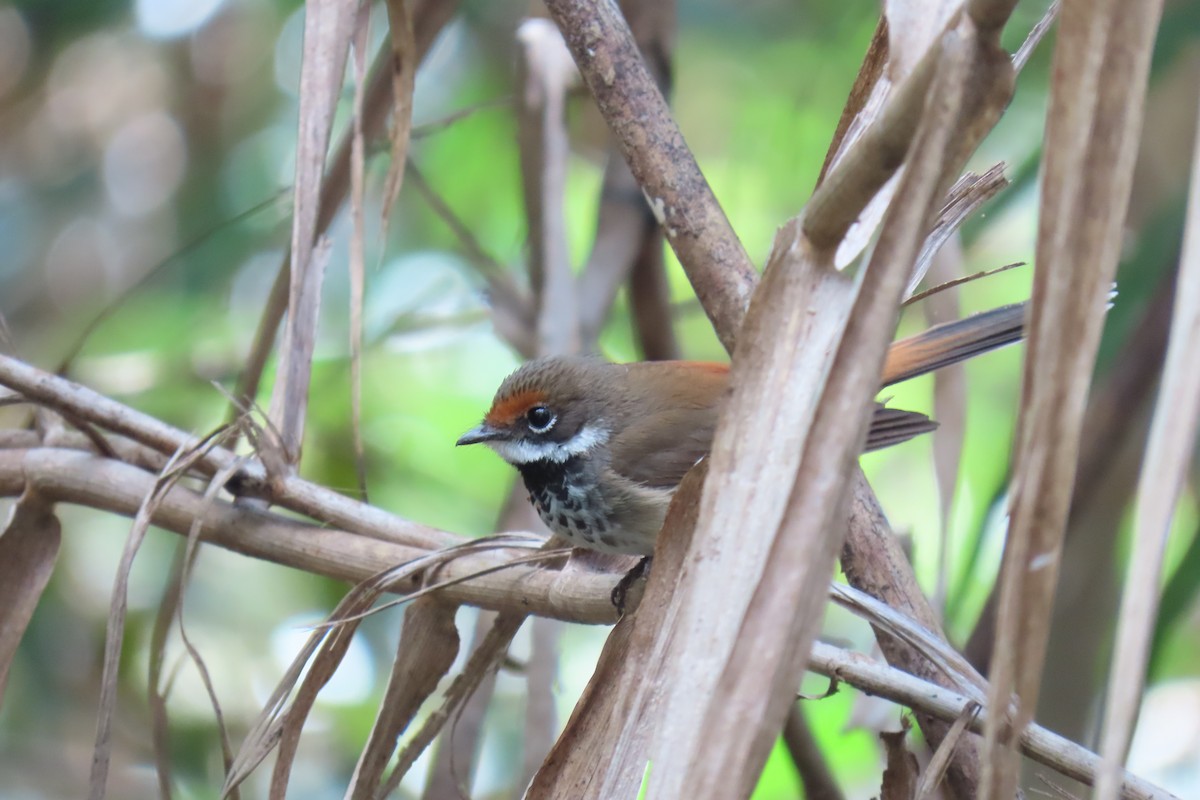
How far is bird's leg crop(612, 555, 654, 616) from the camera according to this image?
6.22ft

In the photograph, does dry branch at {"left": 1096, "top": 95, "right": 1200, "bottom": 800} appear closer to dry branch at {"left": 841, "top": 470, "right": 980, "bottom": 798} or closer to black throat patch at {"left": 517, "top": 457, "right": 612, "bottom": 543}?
dry branch at {"left": 841, "top": 470, "right": 980, "bottom": 798}

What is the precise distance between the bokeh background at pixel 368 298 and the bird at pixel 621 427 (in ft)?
3.01

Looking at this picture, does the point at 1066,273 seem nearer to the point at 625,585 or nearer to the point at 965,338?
the point at 625,585

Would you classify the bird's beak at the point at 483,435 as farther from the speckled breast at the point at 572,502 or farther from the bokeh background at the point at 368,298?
the bokeh background at the point at 368,298

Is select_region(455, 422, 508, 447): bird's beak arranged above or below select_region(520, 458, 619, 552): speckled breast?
above

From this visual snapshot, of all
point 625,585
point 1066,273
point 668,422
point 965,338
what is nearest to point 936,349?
point 965,338

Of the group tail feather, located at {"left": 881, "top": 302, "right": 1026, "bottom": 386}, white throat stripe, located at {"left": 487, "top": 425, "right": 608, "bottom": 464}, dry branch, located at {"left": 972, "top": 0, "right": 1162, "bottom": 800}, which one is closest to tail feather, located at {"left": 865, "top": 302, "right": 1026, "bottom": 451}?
tail feather, located at {"left": 881, "top": 302, "right": 1026, "bottom": 386}

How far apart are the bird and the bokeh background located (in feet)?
3.01

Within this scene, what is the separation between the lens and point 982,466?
4715mm

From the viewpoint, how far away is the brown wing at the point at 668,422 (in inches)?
112

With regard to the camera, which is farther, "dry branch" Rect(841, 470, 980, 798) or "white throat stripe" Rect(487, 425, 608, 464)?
"white throat stripe" Rect(487, 425, 608, 464)

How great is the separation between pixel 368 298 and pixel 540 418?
5.31ft

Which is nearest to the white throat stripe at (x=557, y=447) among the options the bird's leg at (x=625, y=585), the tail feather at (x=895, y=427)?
the bird's leg at (x=625, y=585)

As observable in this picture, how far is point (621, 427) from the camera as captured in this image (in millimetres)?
3033
